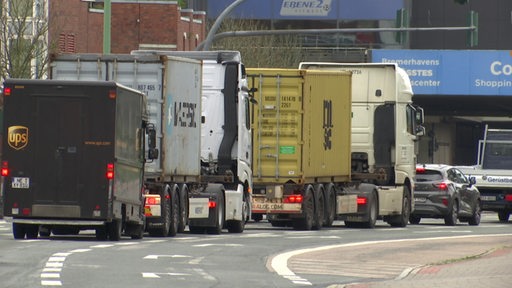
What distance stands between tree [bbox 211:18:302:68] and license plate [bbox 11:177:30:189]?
1405 inches

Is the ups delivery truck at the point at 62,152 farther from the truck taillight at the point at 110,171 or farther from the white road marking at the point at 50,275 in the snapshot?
the white road marking at the point at 50,275

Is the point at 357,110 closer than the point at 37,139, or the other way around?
the point at 37,139

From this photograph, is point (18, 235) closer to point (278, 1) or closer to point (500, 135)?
point (500, 135)

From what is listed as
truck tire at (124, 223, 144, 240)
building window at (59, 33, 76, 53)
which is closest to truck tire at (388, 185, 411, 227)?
truck tire at (124, 223, 144, 240)

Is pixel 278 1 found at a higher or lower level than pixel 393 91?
higher

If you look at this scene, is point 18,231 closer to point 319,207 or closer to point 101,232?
point 101,232

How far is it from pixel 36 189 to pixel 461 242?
8.33 meters

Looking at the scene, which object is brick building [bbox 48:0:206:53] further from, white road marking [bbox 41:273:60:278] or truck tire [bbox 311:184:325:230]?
white road marking [bbox 41:273:60:278]

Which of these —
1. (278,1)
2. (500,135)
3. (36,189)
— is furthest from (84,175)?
(278,1)

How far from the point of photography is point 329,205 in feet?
118

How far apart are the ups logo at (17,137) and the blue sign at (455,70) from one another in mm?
46897

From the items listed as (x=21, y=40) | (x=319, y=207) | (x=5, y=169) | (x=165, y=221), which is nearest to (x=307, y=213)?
(x=319, y=207)

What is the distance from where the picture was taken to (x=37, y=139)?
25.9m

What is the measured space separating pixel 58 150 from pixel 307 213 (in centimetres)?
950
